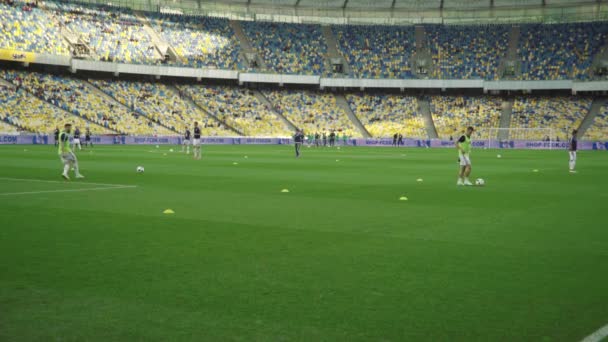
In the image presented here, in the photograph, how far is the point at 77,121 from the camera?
219 ft

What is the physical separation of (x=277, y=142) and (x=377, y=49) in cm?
2540

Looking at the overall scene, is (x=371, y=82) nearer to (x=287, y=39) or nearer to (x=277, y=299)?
(x=287, y=39)

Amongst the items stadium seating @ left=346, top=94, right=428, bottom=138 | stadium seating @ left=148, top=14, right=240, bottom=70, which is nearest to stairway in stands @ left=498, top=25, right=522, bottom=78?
stadium seating @ left=346, top=94, right=428, bottom=138

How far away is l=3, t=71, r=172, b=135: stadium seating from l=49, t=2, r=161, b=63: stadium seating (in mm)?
5881

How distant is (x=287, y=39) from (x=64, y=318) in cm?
8961

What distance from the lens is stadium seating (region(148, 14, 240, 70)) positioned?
85.1 m

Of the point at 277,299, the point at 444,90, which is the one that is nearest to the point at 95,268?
the point at 277,299

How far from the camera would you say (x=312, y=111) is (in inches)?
3455

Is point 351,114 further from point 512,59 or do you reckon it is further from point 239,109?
point 512,59

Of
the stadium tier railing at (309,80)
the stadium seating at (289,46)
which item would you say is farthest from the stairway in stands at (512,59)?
the stadium seating at (289,46)

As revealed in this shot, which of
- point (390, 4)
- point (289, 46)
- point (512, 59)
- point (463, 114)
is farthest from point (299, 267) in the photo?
point (390, 4)

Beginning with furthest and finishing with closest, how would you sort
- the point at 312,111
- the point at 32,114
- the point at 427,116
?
the point at 312,111
the point at 427,116
the point at 32,114

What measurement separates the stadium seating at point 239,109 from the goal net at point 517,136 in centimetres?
2520

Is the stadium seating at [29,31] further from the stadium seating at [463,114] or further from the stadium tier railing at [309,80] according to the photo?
the stadium seating at [463,114]
